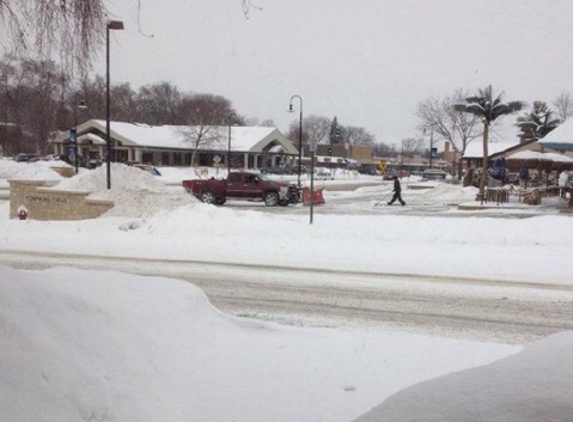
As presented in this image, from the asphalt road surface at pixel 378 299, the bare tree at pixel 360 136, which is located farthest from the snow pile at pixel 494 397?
the bare tree at pixel 360 136

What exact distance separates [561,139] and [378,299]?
21128 mm

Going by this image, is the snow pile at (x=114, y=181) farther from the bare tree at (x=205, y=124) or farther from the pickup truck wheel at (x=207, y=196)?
the bare tree at (x=205, y=124)

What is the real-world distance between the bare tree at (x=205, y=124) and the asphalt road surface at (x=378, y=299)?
60.5 meters

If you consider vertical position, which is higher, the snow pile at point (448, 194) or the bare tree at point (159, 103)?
the bare tree at point (159, 103)

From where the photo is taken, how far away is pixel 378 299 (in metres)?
9.07

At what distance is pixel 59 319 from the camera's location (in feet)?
15.0

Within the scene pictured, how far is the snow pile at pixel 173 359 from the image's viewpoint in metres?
3.88

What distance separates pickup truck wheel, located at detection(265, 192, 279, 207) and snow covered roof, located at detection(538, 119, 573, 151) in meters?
12.9

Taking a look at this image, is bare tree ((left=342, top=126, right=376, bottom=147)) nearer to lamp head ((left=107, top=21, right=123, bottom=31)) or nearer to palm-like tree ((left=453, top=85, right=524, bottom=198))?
palm-like tree ((left=453, top=85, right=524, bottom=198))

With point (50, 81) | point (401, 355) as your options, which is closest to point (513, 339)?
point (401, 355)

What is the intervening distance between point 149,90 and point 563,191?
289ft

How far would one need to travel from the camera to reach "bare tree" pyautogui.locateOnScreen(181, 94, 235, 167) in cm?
7366

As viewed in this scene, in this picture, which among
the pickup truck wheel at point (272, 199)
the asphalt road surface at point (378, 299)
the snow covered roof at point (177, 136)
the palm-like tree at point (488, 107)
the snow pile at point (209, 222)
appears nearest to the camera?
the asphalt road surface at point (378, 299)

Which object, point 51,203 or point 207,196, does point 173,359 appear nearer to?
point 51,203
